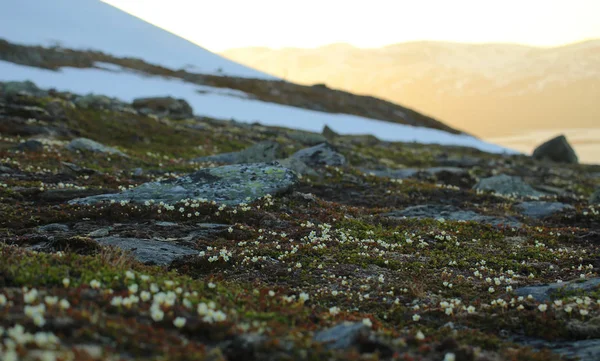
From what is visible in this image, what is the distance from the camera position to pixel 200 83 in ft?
340

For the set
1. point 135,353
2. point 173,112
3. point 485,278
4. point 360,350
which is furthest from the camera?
point 173,112

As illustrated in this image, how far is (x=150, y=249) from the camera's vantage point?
40.6 ft

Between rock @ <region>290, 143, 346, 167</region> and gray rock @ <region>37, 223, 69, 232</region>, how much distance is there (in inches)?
631

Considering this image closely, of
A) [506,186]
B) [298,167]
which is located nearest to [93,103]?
[298,167]

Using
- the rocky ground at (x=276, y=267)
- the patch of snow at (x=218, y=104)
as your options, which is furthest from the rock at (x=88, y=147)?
the patch of snow at (x=218, y=104)

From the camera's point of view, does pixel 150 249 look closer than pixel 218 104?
Yes

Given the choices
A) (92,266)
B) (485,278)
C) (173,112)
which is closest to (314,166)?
(485,278)

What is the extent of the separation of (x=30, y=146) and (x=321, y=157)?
15.6m

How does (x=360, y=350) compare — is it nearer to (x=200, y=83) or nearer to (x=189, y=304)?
(x=189, y=304)

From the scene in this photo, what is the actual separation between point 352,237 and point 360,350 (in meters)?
8.55

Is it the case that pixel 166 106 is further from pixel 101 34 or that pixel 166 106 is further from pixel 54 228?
pixel 101 34


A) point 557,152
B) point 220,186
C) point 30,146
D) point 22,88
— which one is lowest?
point 30,146

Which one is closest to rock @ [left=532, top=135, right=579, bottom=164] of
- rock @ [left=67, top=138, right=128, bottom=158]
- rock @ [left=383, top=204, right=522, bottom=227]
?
rock @ [left=383, top=204, right=522, bottom=227]

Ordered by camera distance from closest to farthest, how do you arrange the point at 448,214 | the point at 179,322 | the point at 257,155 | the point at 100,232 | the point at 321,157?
the point at 179,322 → the point at 100,232 → the point at 448,214 → the point at 321,157 → the point at 257,155
